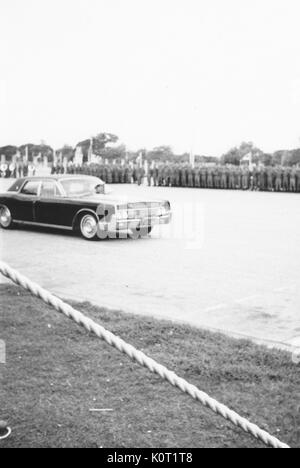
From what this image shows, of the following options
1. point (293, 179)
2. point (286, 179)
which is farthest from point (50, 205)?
point (286, 179)

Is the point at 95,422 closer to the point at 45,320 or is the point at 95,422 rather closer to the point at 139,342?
the point at 139,342

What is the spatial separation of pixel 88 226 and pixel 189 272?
3.92m

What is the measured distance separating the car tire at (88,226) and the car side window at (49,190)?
3.08 ft

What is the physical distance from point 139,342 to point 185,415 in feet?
4.30

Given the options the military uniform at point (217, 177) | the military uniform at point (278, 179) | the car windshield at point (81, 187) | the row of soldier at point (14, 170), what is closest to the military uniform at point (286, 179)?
the military uniform at point (278, 179)

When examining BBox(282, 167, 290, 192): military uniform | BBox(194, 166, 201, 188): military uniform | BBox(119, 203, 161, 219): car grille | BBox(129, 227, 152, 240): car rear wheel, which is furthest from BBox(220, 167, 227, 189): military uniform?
BBox(119, 203, 161, 219): car grille

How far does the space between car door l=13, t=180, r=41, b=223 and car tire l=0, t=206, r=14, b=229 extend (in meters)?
0.26

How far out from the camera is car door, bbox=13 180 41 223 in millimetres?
13070

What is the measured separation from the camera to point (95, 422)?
136 inches

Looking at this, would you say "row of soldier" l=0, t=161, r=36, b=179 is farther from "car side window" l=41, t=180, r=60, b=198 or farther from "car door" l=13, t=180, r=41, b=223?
"car side window" l=41, t=180, r=60, b=198

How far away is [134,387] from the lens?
3.96 m
